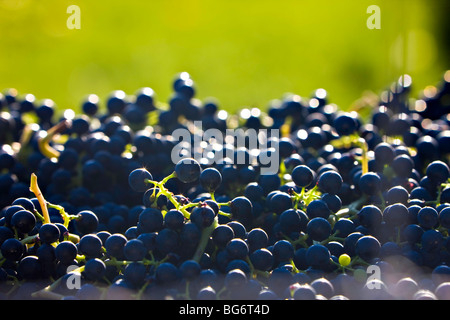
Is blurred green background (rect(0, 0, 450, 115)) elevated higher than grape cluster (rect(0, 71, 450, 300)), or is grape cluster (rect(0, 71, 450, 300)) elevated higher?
blurred green background (rect(0, 0, 450, 115))

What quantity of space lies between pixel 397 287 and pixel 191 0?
8.43 feet

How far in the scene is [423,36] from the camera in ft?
9.18

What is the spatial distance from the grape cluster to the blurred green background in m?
1.15

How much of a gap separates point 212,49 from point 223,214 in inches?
76.8

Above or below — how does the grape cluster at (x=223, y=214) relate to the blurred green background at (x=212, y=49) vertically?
below

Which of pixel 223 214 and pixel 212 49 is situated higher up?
pixel 212 49

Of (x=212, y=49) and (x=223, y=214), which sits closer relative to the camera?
(x=223, y=214)

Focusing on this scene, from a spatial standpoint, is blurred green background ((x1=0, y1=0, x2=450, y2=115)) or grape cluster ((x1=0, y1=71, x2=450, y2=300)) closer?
grape cluster ((x1=0, y1=71, x2=450, y2=300))

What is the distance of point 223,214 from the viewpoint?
788 millimetres

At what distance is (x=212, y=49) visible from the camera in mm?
2646

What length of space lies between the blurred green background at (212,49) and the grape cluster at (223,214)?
1.15 metres

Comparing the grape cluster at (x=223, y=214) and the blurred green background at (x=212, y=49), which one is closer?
the grape cluster at (x=223, y=214)

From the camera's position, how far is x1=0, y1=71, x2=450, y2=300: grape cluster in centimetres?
72

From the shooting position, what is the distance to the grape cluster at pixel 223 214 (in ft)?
2.35
